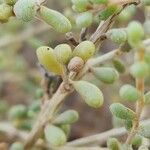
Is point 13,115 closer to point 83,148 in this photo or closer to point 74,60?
point 83,148

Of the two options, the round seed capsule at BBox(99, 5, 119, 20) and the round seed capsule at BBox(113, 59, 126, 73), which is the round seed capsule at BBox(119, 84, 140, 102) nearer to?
the round seed capsule at BBox(99, 5, 119, 20)

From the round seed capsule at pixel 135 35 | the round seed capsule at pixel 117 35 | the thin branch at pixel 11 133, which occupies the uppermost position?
the round seed capsule at pixel 135 35

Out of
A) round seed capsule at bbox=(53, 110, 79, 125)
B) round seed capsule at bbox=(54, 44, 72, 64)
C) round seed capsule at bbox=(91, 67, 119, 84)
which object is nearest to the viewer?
round seed capsule at bbox=(54, 44, 72, 64)

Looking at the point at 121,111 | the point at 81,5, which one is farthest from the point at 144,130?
the point at 81,5

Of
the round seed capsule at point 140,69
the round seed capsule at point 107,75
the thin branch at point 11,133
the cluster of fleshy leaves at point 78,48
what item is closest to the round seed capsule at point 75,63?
the cluster of fleshy leaves at point 78,48

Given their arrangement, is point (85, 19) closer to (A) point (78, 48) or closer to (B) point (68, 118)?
(A) point (78, 48)

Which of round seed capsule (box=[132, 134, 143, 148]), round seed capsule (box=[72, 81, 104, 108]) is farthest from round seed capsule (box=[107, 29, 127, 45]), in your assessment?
round seed capsule (box=[132, 134, 143, 148])

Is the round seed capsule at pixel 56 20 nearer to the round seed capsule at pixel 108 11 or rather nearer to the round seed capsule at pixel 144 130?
the round seed capsule at pixel 108 11

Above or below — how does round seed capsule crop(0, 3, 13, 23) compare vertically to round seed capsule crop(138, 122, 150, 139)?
above
